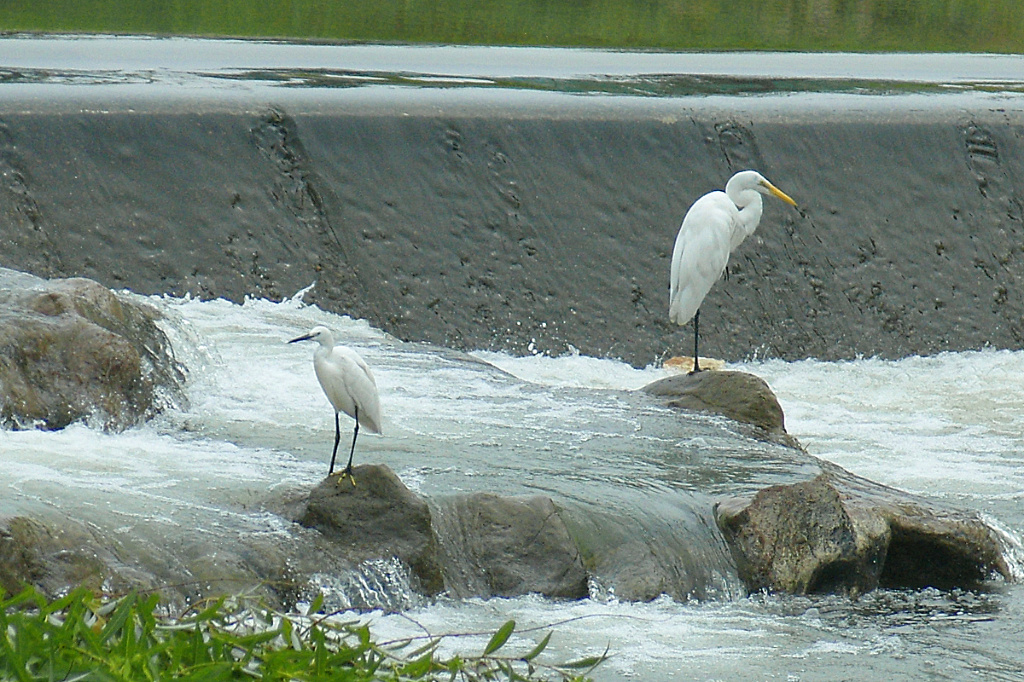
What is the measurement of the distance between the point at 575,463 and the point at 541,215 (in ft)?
14.2

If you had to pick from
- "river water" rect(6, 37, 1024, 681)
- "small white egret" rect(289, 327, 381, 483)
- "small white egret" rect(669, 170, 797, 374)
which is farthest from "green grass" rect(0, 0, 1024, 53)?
"small white egret" rect(289, 327, 381, 483)

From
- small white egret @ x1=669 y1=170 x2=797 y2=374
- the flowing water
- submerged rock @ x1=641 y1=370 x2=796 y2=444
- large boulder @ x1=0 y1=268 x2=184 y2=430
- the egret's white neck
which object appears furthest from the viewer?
the egret's white neck

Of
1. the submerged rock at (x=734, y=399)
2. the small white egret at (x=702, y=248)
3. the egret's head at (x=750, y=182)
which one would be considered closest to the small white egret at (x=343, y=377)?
the submerged rock at (x=734, y=399)

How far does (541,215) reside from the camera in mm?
10742

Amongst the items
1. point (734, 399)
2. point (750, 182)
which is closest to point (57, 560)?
point (734, 399)

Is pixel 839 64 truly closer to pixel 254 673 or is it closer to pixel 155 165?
pixel 155 165

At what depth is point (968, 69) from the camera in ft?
53.9

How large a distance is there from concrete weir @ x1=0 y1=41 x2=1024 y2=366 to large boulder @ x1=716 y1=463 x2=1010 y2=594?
4.36 m

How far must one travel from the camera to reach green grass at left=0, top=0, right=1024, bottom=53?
20.7 metres

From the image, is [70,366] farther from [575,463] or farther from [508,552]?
[508,552]

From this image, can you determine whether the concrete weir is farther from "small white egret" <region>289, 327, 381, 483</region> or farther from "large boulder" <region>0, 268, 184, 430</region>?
"small white egret" <region>289, 327, 381, 483</region>

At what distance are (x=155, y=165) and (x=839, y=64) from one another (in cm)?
897

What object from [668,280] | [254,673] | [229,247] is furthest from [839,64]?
[254,673]

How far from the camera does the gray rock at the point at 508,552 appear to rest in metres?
5.40
